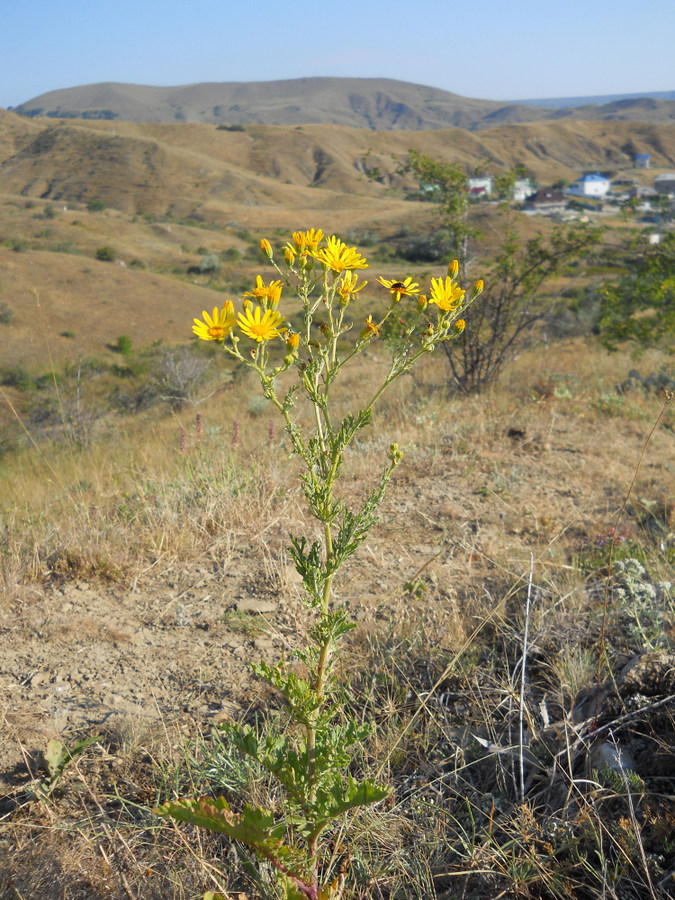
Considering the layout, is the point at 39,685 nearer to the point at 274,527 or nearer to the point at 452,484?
the point at 274,527

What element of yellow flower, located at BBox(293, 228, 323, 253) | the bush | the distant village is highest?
the distant village

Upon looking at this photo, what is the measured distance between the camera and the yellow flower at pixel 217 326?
50.4 inches

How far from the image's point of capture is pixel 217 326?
1314 millimetres

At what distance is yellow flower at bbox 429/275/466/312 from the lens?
139 centimetres

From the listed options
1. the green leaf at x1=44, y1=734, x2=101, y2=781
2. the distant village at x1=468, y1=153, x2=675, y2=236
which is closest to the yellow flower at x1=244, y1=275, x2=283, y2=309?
the green leaf at x1=44, y1=734, x2=101, y2=781

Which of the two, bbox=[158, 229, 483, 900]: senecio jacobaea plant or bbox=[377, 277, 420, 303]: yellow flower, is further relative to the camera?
bbox=[377, 277, 420, 303]: yellow flower

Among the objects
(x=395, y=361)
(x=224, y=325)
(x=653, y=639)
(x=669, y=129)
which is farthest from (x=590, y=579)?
(x=669, y=129)

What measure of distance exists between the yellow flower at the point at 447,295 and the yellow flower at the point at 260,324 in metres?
0.38

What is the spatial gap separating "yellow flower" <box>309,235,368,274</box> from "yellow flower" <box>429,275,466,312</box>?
184 mm

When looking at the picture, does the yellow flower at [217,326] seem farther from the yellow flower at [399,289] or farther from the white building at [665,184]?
the white building at [665,184]

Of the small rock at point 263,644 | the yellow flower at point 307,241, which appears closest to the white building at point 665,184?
the small rock at point 263,644

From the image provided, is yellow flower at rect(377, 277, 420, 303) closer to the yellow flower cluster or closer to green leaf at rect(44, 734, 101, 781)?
the yellow flower cluster

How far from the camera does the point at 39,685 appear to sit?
2191 millimetres

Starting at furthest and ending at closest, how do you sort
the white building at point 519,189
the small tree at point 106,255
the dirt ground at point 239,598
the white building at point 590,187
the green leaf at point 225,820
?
the white building at point 590,187
the small tree at point 106,255
the white building at point 519,189
the dirt ground at point 239,598
the green leaf at point 225,820
